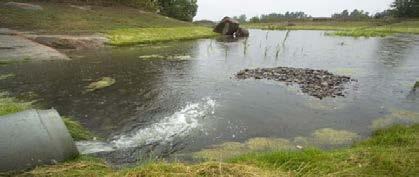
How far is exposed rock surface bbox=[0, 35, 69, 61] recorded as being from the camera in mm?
26222

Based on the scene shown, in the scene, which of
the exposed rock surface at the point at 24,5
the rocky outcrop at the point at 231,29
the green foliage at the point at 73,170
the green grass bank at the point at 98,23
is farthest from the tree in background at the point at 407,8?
the green foliage at the point at 73,170

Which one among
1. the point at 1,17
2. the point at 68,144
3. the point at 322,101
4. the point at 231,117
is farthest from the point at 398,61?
the point at 1,17

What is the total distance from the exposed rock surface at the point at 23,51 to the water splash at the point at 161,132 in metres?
16.5

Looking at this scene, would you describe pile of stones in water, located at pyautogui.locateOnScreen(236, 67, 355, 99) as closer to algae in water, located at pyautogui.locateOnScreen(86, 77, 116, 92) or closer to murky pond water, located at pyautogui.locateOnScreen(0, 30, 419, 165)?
murky pond water, located at pyautogui.locateOnScreen(0, 30, 419, 165)

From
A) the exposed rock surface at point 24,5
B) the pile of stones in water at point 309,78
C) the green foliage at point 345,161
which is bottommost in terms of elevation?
the pile of stones in water at point 309,78

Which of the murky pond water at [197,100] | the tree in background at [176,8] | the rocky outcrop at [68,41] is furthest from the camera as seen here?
the tree in background at [176,8]

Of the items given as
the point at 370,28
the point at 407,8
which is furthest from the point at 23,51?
the point at 407,8

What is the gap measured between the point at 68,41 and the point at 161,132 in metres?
23.9

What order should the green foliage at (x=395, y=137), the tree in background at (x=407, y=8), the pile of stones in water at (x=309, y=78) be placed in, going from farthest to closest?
the tree in background at (x=407, y=8)
the pile of stones in water at (x=309, y=78)
the green foliage at (x=395, y=137)

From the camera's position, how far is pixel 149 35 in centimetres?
4306

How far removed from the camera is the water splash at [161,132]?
1070 cm

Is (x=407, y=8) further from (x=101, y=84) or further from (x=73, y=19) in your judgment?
(x=101, y=84)

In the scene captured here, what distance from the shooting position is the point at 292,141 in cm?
1143

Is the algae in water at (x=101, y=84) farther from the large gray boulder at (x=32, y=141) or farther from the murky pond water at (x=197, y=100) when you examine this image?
the large gray boulder at (x=32, y=141)
